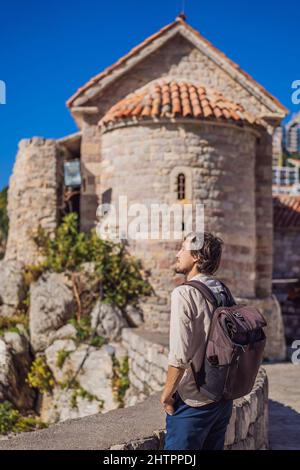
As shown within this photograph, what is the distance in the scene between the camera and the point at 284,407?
7969 mm

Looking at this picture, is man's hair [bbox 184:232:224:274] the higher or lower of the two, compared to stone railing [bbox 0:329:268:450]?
higher

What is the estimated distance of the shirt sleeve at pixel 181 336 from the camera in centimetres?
383

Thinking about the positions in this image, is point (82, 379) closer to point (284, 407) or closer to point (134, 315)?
point (134, 315)

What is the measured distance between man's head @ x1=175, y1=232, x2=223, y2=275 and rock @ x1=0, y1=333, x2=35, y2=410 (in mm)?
8088

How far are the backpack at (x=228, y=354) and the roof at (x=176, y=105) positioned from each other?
29.1ft

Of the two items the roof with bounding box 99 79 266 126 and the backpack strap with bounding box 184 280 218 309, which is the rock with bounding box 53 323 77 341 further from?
the backpack strap with bounding box 184 280 218 309

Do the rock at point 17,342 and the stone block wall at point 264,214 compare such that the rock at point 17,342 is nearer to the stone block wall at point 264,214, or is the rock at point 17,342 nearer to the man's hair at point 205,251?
the stone block wall at point 264,214

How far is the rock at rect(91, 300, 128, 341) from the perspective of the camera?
11852 millimetres

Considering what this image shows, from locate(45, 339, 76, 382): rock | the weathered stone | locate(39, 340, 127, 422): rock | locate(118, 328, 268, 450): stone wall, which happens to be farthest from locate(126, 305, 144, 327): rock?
the weathered stone

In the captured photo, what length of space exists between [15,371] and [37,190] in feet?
13.0

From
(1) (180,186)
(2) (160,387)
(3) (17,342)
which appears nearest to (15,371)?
(3) (17,342)

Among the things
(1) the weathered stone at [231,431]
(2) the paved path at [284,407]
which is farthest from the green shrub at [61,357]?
(1) the weathered stone at [231,431]

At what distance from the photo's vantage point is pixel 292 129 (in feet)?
217

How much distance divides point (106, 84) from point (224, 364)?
36.5ft
